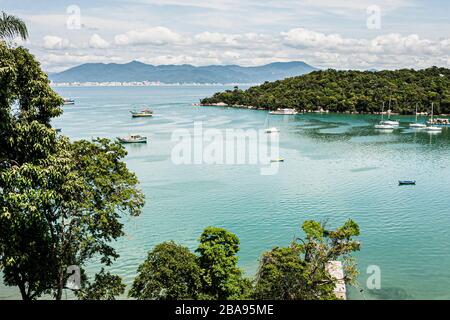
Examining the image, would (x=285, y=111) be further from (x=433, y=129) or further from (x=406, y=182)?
(x=406, y=182)

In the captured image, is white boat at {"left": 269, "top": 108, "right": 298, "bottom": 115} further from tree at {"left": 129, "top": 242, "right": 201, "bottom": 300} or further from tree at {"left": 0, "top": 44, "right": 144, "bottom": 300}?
tree at {"left": 0, "top": 44, "right": 144, "bottom": 300}

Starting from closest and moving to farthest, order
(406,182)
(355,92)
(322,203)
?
(322,203)
(406,182)
(355,92)

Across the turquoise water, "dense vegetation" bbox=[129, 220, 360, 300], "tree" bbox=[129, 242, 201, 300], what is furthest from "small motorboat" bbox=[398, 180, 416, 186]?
"tree" bbox=[129, 242, 201, 300]

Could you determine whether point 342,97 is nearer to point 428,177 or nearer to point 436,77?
point 436,77

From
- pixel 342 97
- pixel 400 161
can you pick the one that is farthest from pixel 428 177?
pixel 342 97

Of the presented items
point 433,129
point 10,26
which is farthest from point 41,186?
point 433,129

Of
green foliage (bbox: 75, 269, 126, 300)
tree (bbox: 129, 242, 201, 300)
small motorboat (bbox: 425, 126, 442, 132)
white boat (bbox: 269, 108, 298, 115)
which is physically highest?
white boat (bbox: 269, 108, 298, 115)

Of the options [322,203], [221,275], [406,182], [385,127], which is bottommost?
Result: [322,203]

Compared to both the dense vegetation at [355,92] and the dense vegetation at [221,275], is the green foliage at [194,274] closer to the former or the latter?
the dense vegetation at [221,275]
